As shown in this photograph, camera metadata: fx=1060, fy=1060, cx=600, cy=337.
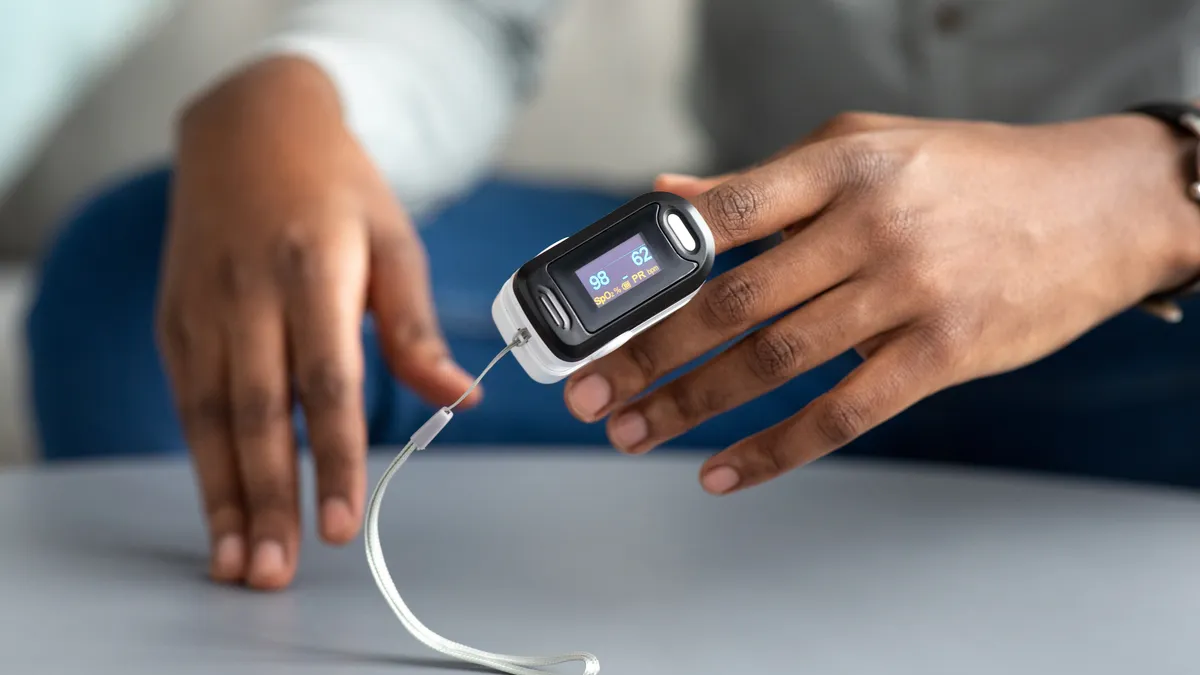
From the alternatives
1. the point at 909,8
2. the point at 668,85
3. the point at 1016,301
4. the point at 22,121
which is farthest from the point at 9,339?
the point at 1016,301

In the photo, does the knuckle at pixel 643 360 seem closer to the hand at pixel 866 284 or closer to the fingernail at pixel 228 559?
the hand at pixel 866 284

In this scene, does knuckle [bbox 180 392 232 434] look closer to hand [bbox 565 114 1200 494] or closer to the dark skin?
the dark skin

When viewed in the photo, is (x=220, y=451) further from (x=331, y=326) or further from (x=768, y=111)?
(x=768, y=111)

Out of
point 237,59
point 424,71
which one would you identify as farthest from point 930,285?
point 237,59

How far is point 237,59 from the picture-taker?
1.62m

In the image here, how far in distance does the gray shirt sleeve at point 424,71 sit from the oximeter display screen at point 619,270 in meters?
0.49

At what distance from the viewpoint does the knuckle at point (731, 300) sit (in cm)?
48

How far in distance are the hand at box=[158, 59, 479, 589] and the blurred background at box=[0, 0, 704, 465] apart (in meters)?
0.93

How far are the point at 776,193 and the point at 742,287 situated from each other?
0.04m

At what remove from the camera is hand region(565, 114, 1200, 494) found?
478 mm

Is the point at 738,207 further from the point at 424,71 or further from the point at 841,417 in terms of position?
the point at 424,71

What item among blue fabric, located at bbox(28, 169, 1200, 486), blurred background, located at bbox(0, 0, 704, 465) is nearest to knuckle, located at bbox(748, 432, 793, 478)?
blue fabric, located at bbox(28, 169, 1200, 486)

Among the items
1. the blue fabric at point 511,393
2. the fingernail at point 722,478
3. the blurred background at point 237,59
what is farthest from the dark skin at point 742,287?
the blurred background at point 237,59

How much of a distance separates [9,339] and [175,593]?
1068mm
